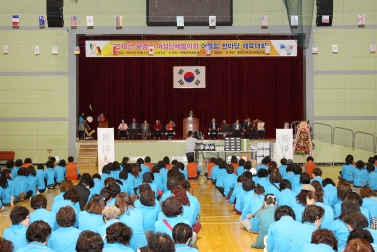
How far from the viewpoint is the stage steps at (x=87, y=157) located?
21.7 m

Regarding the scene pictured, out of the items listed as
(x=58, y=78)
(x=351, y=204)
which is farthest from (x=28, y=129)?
(x=351, y=204)

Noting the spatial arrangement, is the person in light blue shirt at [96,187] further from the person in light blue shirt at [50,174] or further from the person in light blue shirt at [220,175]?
the person in light blue shirt at [50,174]

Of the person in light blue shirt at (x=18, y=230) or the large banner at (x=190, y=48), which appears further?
the large banner at (x=190, y=48)

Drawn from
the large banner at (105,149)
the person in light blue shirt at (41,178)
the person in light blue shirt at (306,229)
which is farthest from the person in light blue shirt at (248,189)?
the large banner at (105,149)

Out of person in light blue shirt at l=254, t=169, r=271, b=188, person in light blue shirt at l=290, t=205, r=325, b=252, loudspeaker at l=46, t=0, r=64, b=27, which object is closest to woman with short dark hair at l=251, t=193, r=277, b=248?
person in light blue shirt at l=290, t=205, r=325, b=252

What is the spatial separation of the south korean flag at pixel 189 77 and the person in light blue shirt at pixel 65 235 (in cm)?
2027

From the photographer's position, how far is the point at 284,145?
1617 centimetres

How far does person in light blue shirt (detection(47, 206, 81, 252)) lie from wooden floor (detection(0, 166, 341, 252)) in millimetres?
2829

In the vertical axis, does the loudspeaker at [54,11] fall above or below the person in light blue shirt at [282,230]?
above

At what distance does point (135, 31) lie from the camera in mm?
22953

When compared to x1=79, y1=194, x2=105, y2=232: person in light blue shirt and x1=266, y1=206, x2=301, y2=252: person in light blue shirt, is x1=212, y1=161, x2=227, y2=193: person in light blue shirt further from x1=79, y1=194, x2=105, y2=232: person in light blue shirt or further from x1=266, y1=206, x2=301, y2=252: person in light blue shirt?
x1=266, y1=206, x2=301, y2=252: person in light blue shirt

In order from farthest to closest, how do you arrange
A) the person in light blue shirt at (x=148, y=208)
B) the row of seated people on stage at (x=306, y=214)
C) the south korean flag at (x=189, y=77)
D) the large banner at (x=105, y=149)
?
the south korean flag at (x=189, y=77), the large banner at (x=105, y=149), the person in light blue shirt at (x=148, y=208), the row of seated people on stage at (x=306, y=214)

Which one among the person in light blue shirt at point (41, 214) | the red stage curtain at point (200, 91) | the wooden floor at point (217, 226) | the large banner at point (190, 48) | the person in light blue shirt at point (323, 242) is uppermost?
the large banner at point (190, 48)

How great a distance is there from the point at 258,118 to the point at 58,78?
10.2 m
